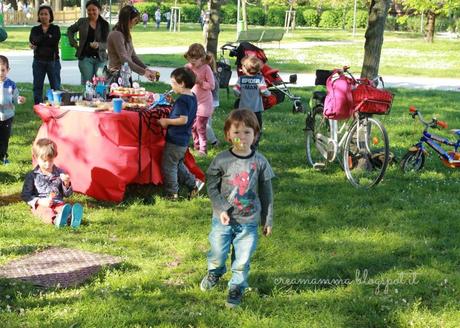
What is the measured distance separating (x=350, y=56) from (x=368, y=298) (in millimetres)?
25619

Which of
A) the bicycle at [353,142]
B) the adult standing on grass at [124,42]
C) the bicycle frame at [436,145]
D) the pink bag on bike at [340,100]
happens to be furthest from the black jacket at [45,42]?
the bicycle frame at [436,145]

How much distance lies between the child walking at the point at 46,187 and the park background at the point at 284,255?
0.16 meters

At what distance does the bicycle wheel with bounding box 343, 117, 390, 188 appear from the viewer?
823cm

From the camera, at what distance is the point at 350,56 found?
29734 mm

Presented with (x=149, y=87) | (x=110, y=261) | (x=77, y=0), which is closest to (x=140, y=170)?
(x=110, y=261)

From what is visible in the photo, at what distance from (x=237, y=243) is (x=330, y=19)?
6389 centimetres

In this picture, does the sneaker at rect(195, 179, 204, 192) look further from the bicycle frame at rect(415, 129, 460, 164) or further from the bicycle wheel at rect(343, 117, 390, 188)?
the bicycle frame at rect(415, 129, 460, 164)

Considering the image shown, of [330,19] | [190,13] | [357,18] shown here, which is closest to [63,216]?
[190,13]

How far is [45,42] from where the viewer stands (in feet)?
38.4

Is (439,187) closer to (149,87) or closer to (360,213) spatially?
(360,213)

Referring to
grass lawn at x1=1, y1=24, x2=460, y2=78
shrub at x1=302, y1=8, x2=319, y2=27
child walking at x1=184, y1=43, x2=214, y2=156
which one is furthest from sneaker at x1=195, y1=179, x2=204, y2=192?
shrub at x1=302, y1=8, x2=319, y2=27

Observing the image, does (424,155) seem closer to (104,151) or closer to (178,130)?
(178,130)

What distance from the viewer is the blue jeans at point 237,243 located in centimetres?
488

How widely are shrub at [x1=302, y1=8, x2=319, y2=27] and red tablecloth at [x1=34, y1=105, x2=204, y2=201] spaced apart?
62063mm
